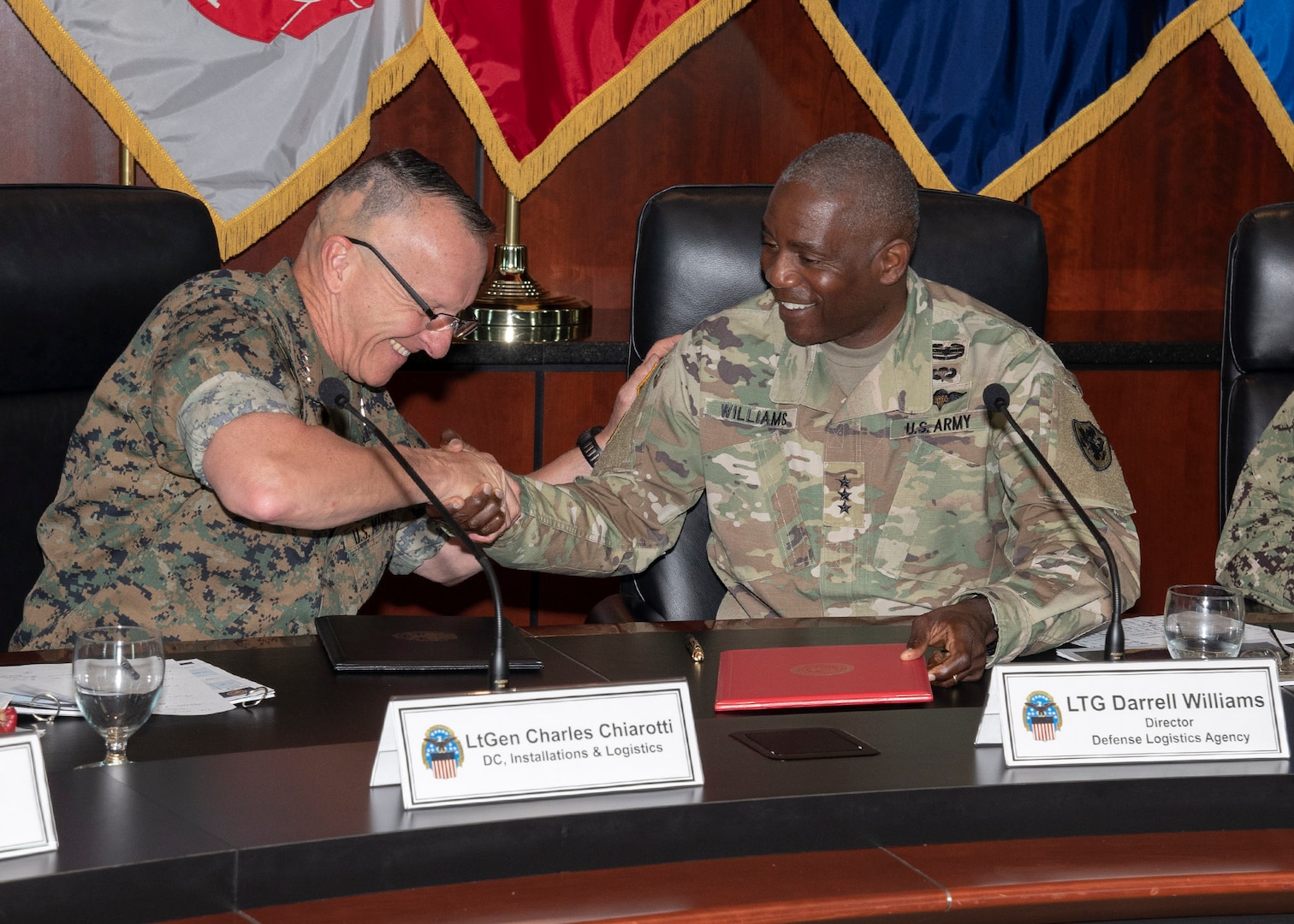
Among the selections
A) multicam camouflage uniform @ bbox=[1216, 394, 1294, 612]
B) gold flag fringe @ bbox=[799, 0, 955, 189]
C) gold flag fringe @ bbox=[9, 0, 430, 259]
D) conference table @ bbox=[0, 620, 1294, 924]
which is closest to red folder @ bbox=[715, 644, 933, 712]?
conference table @ bbox=[0, 620, 1294, 924]

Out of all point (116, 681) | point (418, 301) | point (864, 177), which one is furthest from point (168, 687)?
point (864, 177)

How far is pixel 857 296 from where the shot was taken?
7.20ft

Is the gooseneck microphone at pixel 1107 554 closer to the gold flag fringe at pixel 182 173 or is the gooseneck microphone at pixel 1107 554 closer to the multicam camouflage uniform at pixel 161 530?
the multicam camouflage uniform at pixel 161 530

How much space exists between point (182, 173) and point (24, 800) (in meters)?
2.41

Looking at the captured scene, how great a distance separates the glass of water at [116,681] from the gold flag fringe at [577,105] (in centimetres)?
235

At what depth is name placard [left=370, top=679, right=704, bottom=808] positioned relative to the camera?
1.18 m

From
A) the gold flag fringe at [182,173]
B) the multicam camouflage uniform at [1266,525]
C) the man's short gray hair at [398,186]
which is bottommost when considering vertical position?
the multicam camouflage uniform at [1266,525]

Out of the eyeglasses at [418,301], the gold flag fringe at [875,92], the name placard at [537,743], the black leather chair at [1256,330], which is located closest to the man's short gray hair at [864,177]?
the eyeglasses at [418,301]

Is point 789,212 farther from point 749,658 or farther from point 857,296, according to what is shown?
point 749,658

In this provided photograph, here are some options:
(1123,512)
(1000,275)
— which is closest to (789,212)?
(1000,275)

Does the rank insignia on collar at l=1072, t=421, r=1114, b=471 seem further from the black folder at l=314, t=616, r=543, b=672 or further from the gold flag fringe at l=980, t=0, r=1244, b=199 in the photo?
the gold flag fringe at l=980, t=0, r=1244, b=199

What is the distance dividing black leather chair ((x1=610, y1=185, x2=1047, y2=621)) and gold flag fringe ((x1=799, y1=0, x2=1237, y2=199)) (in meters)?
1.43

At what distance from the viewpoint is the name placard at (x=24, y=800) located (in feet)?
3.47

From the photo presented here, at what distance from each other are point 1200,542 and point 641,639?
2400mm
